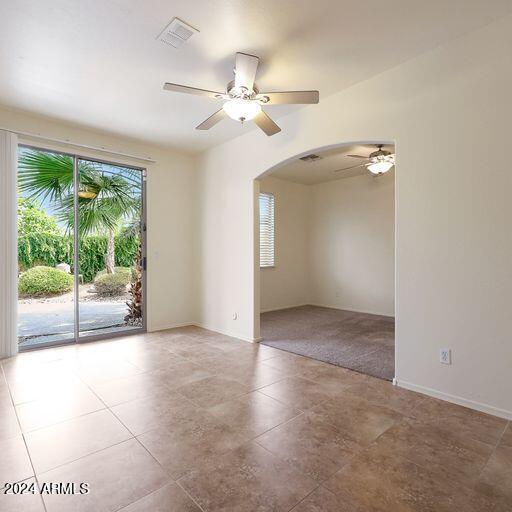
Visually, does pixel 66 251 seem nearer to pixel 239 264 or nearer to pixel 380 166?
pixel 239 264

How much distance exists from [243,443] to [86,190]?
3.99m

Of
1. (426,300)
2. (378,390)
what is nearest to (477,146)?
(426,300)

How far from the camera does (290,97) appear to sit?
8.79ft

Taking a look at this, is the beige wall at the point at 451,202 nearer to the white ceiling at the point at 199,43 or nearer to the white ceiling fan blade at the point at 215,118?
the white ceiling at the point at 199,43

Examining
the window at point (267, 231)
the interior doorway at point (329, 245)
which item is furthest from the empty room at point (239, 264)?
the window at point (267, 231)

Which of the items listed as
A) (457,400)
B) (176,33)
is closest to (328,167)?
(176,33)

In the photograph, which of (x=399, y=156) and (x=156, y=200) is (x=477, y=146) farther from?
(x=156, y=200)

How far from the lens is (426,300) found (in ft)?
9.09

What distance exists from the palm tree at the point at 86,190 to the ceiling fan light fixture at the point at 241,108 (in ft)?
8.88

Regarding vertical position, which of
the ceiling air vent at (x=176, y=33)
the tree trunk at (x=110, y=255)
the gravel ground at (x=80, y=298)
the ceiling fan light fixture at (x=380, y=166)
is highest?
the ceiling air vent at (x=176, y=33)

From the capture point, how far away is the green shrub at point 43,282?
4.07m

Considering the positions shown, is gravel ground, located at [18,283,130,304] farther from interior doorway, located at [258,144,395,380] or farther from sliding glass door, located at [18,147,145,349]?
interior doorway, located at [258,144,395,380]

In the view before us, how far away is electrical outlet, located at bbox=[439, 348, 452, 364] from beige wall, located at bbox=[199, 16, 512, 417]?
0.04m

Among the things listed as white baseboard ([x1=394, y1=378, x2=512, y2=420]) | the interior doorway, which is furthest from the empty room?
the interior doorway
